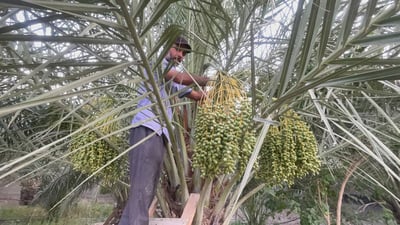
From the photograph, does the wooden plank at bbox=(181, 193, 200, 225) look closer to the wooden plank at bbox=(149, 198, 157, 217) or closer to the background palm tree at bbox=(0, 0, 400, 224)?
the background palm tree at bbox=(0, 0, 400, 224)

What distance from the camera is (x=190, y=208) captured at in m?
1.45

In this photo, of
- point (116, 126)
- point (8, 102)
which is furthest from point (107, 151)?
point (8, 102)

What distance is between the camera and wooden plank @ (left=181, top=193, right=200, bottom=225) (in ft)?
4.62

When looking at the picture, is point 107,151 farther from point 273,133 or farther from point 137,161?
point 273,133

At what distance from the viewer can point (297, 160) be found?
4.16ft

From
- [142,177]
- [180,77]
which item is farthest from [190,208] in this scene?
[180,77]

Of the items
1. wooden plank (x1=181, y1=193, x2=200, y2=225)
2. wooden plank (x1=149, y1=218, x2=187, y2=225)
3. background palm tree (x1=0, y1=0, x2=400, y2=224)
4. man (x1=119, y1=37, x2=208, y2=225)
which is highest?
background palm tree (x1=0, y1=0, x2=400, y2=224)

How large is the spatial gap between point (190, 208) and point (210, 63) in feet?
1.88

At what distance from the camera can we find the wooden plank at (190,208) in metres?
1.41

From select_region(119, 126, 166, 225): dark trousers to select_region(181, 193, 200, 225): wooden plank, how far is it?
0.15m

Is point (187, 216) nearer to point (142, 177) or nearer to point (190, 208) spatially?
point (190, 208)

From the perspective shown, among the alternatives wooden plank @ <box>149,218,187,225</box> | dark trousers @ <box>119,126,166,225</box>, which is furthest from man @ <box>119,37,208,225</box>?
wooden plank @ <box>149,218,187,225</box>

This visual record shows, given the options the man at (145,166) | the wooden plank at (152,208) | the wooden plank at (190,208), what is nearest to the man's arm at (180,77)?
the man at (145,166)

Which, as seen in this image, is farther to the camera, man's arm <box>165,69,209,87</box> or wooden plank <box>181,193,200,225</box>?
wooden plank <box>181,193,200,225</box>
